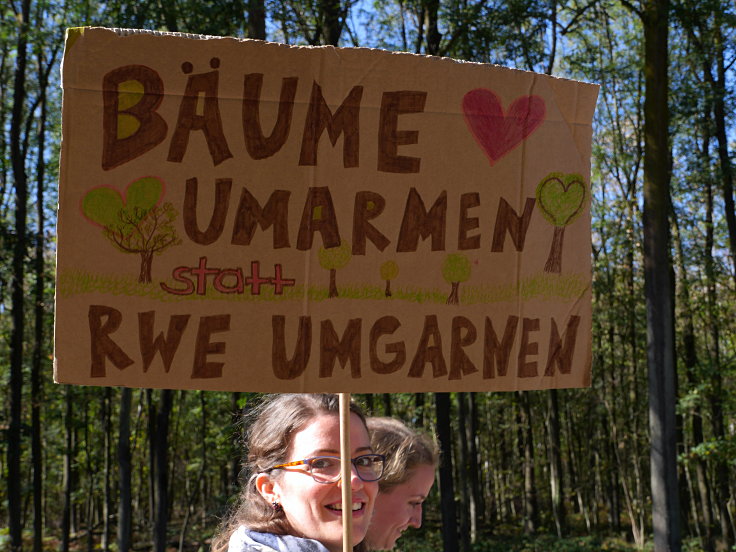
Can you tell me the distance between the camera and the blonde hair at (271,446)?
2334 mm

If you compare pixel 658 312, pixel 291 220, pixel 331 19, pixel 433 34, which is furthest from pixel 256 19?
pixel 291 220

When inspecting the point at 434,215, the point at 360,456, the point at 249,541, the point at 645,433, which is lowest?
the point at 645,433

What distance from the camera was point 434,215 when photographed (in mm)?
2291

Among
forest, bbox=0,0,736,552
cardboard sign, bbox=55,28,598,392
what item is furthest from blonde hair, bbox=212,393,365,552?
forest, bbox=0,0,736,552

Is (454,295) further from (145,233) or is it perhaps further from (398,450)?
(398,450)

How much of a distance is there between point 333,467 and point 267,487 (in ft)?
0.68

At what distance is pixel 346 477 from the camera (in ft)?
6.98

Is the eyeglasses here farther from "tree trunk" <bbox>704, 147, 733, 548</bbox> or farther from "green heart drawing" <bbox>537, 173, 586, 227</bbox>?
"tree trunk" <bbox>704, 147, 733, 548</bbox>

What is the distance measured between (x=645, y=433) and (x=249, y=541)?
25.2m

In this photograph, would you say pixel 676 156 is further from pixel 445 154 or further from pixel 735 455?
pixel 445 154

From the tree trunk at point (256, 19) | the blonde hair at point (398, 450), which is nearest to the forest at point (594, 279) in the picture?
the tree trunk at point (256, 19)

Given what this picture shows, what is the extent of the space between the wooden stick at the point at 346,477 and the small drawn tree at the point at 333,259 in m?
0.29

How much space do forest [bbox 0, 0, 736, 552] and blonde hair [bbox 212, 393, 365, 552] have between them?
16.0 ft

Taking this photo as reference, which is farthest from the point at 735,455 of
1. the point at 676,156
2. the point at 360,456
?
the point at 360,456
